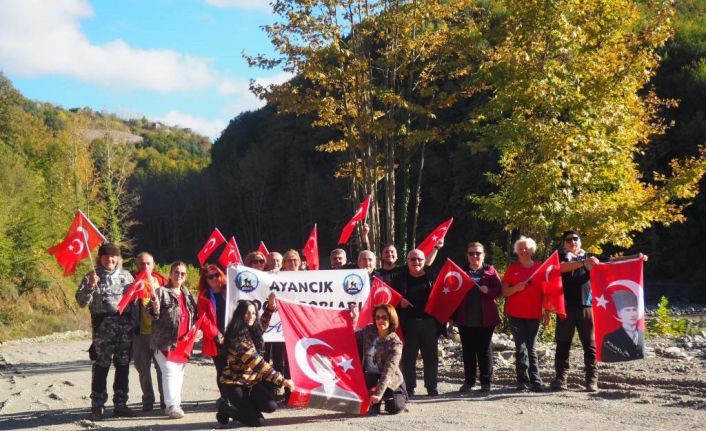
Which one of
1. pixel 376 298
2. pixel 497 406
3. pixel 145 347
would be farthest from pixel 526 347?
pixel 145 347

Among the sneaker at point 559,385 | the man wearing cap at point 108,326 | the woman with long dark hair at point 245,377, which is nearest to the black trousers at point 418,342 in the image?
the sneaker at point 559,385

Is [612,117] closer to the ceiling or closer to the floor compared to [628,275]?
closer to the ceiling

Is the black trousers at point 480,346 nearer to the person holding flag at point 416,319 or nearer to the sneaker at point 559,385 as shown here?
the person holding flag at point 416,319

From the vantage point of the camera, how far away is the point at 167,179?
3553 inches

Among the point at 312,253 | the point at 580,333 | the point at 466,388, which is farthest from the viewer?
the point at 312,253

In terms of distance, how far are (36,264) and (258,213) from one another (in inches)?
1476

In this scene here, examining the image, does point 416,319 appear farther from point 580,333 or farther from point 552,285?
point 580,333

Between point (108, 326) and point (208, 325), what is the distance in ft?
4.14

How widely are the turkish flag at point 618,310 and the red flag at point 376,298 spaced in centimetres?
246

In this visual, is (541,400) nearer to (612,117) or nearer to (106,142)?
(612,117)

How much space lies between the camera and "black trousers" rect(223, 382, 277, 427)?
7980 mm

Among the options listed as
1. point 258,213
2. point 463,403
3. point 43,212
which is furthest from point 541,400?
point 258,213

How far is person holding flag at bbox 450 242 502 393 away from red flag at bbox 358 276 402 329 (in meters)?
0.89

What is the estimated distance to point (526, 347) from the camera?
9.45 metres
